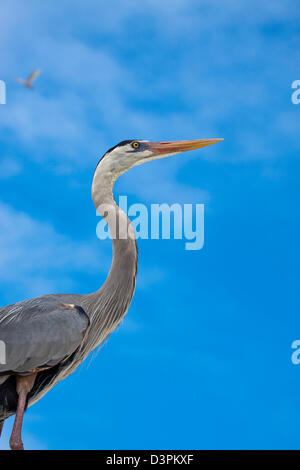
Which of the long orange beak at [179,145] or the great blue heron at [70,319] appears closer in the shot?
the great blue heron at [70,319]

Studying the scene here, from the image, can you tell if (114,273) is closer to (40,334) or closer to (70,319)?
(70,319)

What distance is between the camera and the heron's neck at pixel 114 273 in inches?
267

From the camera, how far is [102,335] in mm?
6789

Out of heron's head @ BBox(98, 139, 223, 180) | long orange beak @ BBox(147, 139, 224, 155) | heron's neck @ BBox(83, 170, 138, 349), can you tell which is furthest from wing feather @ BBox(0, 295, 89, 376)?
long orange beak @ BBox(147, 139, 224, 155)

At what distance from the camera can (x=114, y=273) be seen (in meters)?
6.88

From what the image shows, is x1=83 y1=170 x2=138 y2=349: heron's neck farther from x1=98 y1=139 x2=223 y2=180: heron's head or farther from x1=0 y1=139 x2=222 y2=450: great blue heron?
x1=98 y1=139 x2=223 y2=180: heron's head

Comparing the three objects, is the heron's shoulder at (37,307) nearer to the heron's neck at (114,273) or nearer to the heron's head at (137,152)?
the heron's neck at (114,273)

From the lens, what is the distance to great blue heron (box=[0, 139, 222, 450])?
20.2 feet

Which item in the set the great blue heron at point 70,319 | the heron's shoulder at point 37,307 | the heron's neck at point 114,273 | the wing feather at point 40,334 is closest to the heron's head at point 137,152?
the great blue heron at point 70,319
